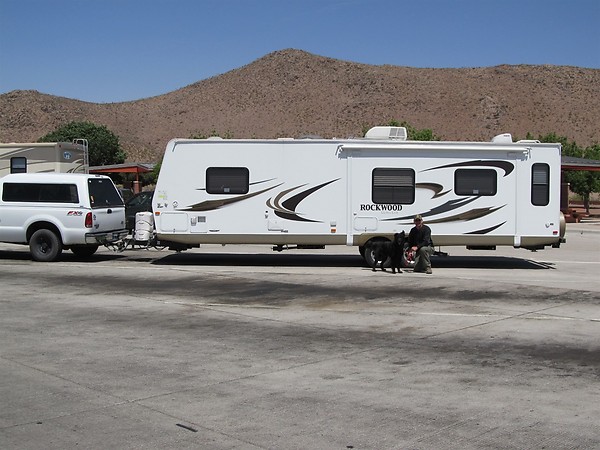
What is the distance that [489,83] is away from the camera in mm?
119875

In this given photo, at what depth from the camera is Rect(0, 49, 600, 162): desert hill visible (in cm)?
10712

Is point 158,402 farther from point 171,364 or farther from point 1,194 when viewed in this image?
point 1,194

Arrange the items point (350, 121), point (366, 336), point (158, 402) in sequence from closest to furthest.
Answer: point (158, 402) < point (366, 336) < point (350, 121)

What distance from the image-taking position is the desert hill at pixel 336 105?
351 feet

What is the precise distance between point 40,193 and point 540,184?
39.4 feet

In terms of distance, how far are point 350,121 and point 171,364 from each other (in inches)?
3991

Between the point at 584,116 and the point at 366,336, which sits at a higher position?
the point at 584,116

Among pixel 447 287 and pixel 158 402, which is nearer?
pixel 158 402

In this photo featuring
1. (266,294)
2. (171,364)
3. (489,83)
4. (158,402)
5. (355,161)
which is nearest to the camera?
(158,402)

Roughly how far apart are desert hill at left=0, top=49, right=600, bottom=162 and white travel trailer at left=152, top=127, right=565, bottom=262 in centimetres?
8195

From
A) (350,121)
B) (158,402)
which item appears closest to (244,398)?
(158,402)

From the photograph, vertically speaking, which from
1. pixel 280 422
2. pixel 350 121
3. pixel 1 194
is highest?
pixel 350 121

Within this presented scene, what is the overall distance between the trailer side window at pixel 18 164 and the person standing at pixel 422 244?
44.8 ft

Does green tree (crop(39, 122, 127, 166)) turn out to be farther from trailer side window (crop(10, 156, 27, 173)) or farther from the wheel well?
the wheel well
